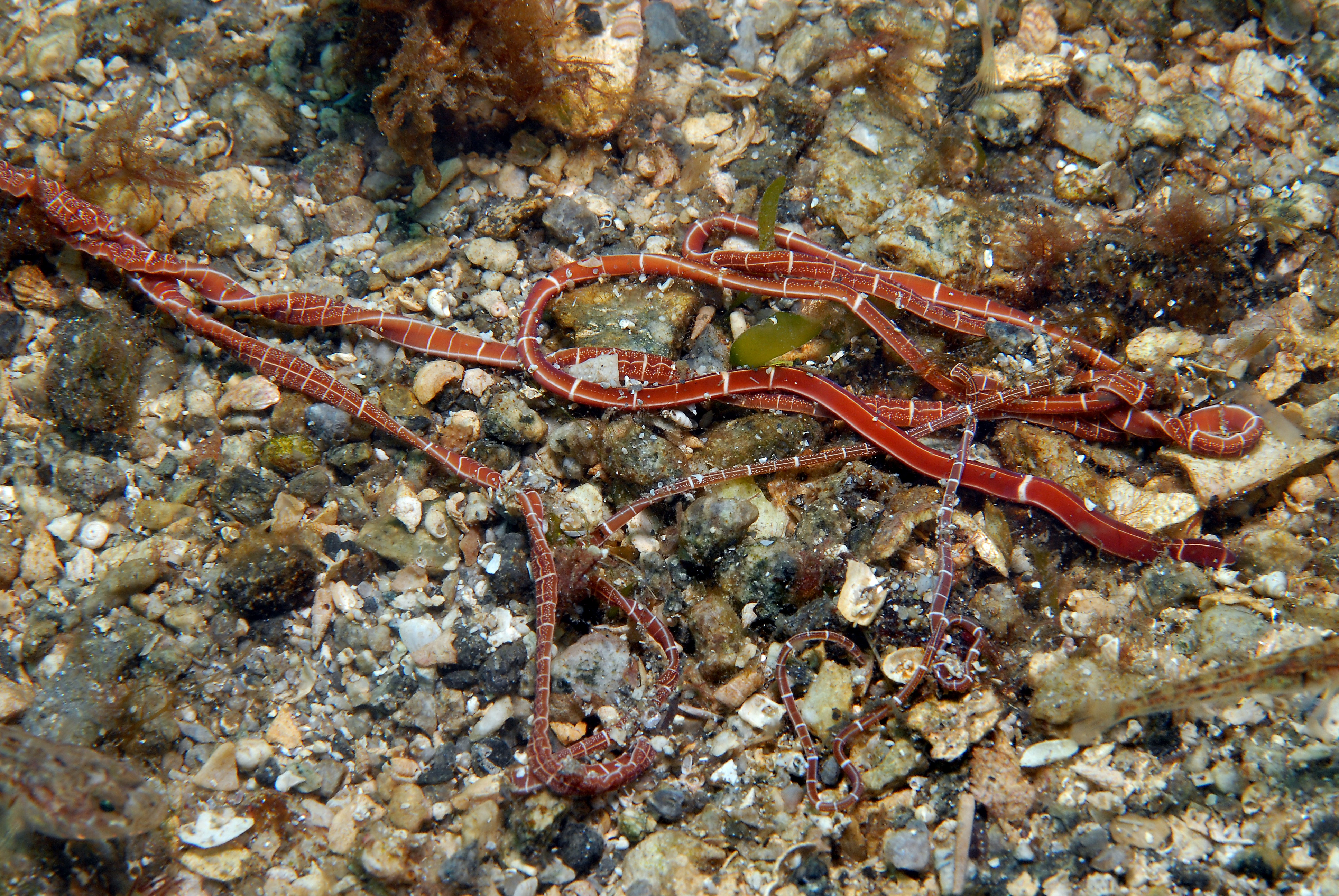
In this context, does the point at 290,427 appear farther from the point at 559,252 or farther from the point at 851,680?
the point at 851,680

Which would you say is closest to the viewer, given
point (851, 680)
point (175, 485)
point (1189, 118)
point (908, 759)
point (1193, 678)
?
point (1193, 678)

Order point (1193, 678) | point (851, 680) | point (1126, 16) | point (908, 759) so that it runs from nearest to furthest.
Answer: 1. point (1193, 678)
2. point (908, 759)
3. point (851, 680)
4. point (1126, 16)

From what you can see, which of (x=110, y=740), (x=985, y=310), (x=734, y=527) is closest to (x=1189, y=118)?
(x=985, y=310)

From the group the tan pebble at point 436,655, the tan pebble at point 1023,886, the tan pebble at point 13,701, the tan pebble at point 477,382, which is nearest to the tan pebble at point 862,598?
the tan pebble at point 1023,886

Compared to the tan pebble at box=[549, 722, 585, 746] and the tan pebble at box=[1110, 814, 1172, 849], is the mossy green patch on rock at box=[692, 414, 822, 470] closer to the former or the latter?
the tan pebble at box=[549, 722, 585, 746]

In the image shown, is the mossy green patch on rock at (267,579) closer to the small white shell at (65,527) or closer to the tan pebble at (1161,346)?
the small white shell at (65,527)

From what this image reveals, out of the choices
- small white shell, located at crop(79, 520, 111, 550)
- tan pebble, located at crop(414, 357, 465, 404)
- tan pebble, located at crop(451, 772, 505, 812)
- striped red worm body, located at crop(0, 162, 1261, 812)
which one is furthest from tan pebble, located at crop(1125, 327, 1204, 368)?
small white shell, located at crop(79, 520, 111, 550)
